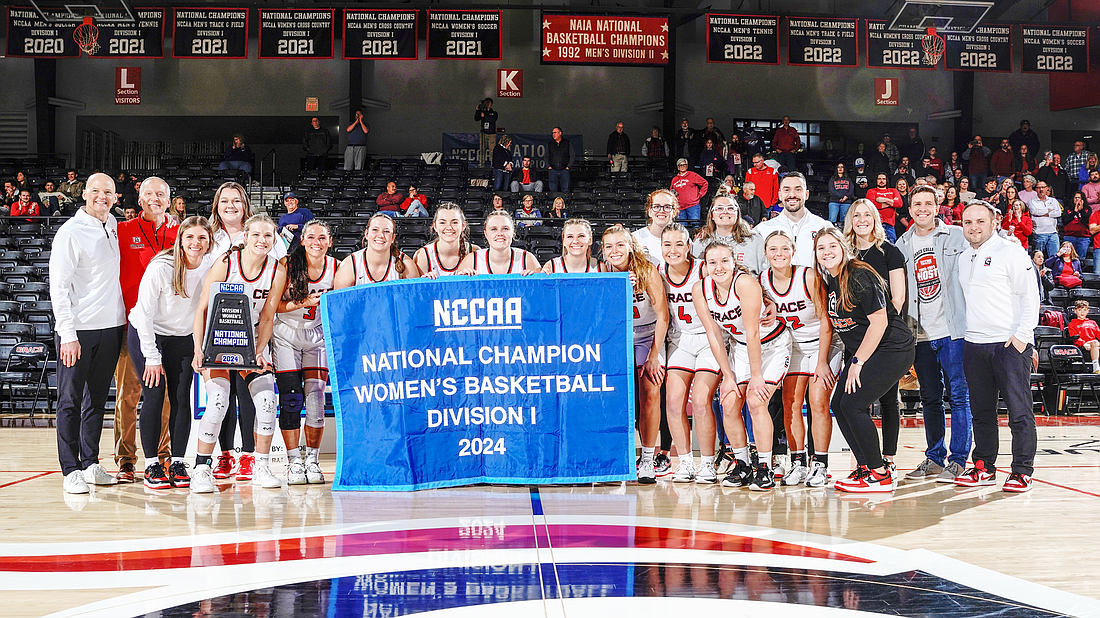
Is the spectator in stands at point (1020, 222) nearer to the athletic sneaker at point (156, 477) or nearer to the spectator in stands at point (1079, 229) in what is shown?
the spectator in stands at point (1079, 229)

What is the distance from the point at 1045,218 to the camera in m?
12.3

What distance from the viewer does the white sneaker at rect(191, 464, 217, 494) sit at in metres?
Result: 4.64

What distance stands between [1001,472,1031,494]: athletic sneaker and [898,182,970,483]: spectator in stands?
0.37m

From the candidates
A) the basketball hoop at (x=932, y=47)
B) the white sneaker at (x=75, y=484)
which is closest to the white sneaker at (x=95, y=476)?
the white sneaker at (x=75, y=484)

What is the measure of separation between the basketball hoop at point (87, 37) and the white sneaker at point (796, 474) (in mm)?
12764

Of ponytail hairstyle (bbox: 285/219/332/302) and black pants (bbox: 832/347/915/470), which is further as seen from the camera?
ponytail hairstyle (bbox: 285/219/332/302)

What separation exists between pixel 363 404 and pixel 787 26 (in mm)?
11542

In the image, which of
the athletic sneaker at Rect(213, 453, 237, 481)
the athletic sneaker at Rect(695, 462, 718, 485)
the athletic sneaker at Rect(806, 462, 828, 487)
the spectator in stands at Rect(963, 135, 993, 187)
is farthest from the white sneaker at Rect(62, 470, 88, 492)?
the spectator in stands at Rect(963, 135, 993, 187)

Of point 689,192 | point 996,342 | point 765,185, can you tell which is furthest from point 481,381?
point 689,192

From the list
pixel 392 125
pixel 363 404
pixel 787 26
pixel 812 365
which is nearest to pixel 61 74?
pixel 392 125

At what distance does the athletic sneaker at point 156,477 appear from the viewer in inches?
188

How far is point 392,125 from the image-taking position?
20.3 meters

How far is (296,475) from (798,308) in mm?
3117

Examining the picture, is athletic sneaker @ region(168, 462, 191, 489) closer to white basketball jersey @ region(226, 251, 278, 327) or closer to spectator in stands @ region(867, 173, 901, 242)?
white basketball jersey @ region(226, 251, 278, 327)
